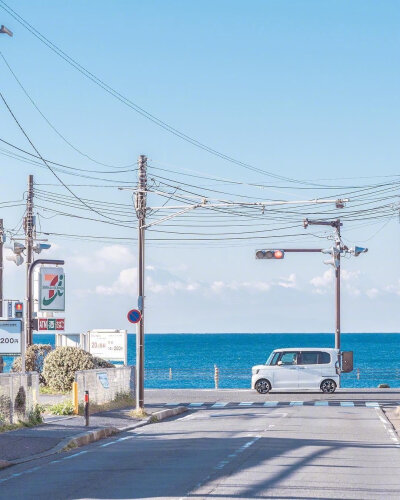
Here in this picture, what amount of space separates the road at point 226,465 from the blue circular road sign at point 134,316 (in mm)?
4635

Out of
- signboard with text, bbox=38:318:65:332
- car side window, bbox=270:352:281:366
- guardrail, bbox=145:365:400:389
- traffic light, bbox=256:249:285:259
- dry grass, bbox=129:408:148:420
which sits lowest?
guardrail, bbox=145:365:400:389

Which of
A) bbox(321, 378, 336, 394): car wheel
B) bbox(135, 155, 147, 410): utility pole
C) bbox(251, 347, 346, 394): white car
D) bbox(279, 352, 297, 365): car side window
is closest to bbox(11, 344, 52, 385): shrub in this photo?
bbox(251, 347, 346, 394): white car

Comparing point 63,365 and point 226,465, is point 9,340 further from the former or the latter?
point 226,465

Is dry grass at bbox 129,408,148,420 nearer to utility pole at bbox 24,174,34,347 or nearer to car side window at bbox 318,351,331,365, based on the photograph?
utility pole at bbox 24,174,34,347

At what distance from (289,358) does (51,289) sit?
37.8 feet

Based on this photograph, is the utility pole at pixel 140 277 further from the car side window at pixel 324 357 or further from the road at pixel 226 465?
the car side window at pixel 324 357

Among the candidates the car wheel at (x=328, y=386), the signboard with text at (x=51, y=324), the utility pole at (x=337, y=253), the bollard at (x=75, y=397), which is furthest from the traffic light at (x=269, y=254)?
the bollard at (x=75, y=397)

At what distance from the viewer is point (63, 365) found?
36281mm

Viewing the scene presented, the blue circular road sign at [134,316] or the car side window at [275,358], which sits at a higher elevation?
the blue circular road sign at [134,316]

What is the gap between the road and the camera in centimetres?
1373

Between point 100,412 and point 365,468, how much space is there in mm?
14900

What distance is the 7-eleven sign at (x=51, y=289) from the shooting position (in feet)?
140

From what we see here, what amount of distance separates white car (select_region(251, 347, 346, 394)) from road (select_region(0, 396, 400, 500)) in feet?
45.6

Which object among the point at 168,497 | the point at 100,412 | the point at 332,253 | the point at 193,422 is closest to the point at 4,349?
the point at 100,412
